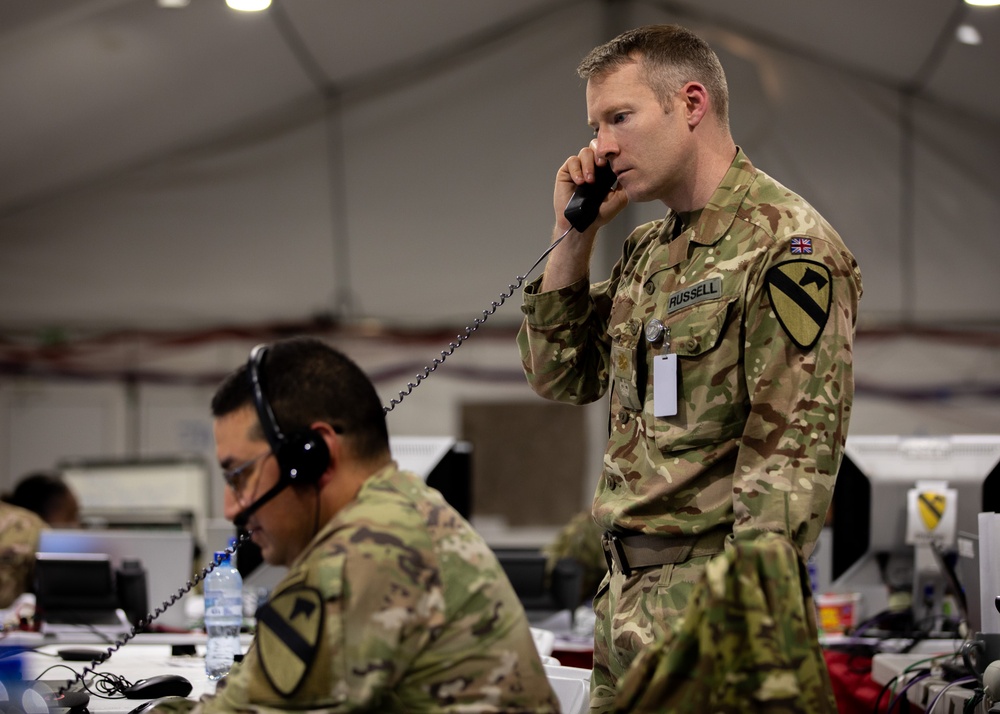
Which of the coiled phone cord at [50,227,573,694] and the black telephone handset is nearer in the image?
the coiled phone cord at [50,227,573,694]

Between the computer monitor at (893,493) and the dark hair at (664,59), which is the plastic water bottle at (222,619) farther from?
the computer monitor at (893,493)

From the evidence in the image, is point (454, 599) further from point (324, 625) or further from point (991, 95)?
point (991, 95)

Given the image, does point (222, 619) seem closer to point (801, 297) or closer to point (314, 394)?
point (314, 394)

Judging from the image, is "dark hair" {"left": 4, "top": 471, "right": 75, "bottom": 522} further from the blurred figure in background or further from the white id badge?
the white id badge

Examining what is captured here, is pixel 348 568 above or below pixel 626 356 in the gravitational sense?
below

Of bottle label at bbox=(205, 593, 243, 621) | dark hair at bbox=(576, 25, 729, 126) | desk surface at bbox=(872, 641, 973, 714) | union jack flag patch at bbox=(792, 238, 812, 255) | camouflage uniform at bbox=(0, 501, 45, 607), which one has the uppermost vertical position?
dark hair at bbox=(576, 25, 729, 126)

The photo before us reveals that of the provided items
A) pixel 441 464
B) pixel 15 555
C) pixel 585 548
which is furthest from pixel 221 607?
pixel 585 548

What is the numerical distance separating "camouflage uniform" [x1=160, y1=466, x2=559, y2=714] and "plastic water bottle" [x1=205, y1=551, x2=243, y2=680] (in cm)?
97

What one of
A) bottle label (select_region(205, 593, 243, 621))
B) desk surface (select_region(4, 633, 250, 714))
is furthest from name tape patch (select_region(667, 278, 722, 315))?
bottle label (select_region(205, 593, 243, 621))

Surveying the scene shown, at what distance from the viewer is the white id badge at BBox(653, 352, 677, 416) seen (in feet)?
5.96

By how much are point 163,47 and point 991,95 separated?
514 cm

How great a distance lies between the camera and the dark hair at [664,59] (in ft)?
6.21

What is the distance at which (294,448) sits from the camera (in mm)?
1377

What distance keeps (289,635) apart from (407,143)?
7.14 metres
